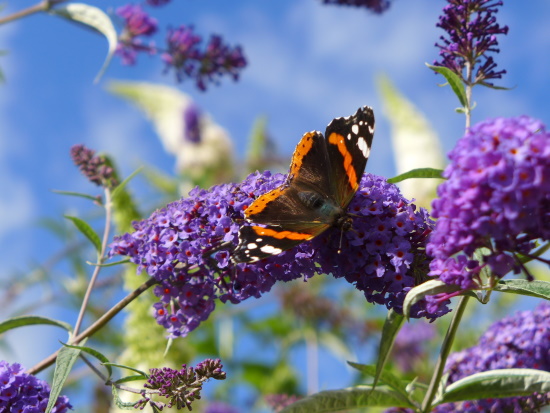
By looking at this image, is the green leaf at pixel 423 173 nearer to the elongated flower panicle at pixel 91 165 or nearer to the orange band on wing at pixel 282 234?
the orange band on wing at pixel 282 234

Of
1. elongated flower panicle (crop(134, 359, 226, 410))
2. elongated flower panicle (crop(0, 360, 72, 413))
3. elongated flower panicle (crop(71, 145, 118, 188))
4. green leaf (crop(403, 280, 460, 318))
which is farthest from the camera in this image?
elongated flower panicle (crop(71, 145, 118, 188))

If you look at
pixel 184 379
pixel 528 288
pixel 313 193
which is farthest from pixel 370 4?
pixel 184 379

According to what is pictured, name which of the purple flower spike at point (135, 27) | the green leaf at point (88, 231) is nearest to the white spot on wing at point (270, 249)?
the green leaf at point (88, 231)

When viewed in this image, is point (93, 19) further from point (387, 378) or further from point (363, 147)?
point (387, 378)

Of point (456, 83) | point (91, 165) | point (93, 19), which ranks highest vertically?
point (93, 19)

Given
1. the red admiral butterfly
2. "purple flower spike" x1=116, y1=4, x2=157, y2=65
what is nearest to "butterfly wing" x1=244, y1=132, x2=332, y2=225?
the red admiral butterfly

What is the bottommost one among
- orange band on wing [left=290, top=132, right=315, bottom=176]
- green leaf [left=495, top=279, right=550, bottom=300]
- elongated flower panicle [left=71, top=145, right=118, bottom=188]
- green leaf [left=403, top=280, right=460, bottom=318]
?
green leaf [left=403, top=280, right=460, bottom=318]

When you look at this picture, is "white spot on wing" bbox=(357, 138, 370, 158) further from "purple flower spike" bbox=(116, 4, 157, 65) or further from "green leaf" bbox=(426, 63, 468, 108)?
"purple flower spike" bbox=(116, 4, 157, 65)

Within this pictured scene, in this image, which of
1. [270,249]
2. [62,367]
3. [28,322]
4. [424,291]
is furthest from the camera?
[28,322]
